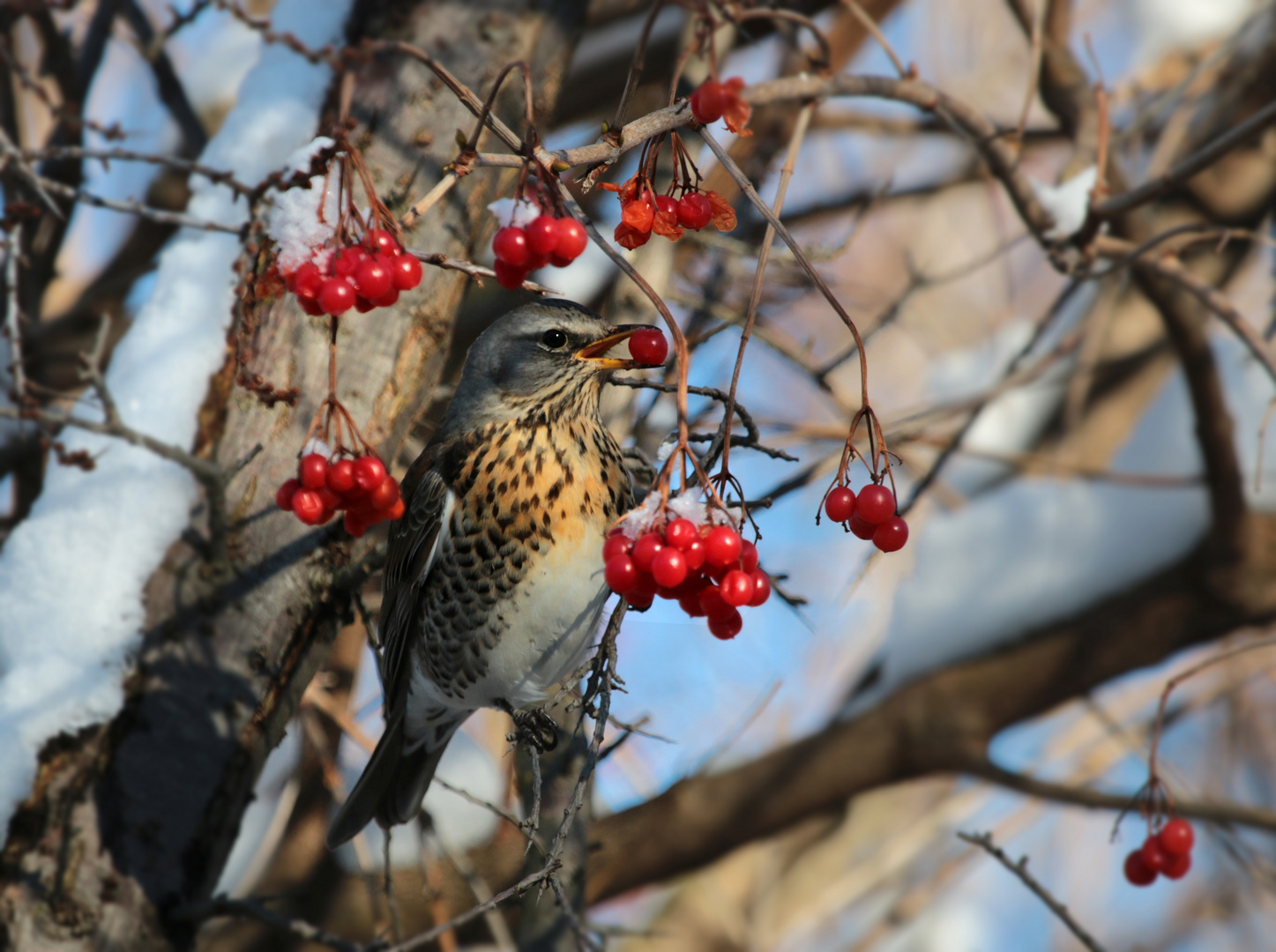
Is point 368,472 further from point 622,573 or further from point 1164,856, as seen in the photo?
point 1164,856

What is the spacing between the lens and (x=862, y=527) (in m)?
1.51

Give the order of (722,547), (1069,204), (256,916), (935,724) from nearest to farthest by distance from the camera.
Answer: (722,547), (256,916), (1069,204), (935,724)

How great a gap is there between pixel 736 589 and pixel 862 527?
0.84 feet

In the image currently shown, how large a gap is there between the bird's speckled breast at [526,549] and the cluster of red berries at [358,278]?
39.5 inches

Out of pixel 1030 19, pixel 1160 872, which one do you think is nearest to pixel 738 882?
pixel 1160 872

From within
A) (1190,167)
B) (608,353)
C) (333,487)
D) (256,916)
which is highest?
(1190,167)

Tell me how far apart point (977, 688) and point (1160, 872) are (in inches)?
80.5

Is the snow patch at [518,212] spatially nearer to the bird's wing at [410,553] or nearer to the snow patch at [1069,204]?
the bird's wing at [410,553]

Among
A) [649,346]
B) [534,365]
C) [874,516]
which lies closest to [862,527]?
[874,516]

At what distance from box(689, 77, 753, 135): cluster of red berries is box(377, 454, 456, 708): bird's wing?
4.99ft

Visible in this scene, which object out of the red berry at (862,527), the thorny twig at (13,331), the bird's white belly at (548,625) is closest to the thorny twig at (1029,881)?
the bird's white belly at (548,625)

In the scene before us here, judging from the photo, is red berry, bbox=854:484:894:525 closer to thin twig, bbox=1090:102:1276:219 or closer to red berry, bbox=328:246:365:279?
red berry, bbox=328:246:365:279

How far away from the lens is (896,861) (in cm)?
610

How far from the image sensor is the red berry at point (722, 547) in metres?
1.34
